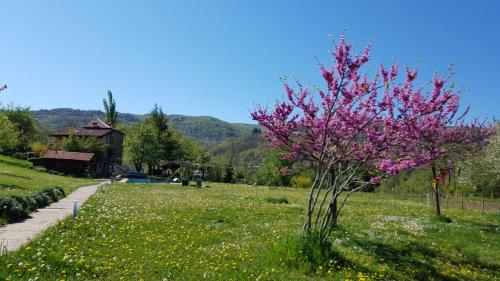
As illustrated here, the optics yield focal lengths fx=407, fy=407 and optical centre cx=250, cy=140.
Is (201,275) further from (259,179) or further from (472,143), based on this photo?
(259,179)

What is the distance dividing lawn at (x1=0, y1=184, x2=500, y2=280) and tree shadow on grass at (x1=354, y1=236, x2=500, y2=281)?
0.03 m

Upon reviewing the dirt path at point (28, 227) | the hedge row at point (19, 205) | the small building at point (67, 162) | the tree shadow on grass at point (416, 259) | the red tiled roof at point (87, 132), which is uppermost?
the red tiled roof at point (87, 132)

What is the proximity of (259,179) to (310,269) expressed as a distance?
2996 inches

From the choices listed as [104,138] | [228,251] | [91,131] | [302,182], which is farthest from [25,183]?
[91,131]

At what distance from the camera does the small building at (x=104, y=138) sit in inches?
3526

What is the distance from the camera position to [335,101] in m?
11.7

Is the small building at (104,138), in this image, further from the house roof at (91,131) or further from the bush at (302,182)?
the bush at (302,182)

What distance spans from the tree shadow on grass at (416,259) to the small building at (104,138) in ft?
262

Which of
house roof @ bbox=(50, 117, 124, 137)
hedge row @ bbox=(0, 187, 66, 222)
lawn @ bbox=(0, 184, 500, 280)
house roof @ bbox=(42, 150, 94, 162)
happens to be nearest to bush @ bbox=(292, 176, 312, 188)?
house roof @ bbox=(42, 150, 94, 162)

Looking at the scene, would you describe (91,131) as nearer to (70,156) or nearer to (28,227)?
(70,156)

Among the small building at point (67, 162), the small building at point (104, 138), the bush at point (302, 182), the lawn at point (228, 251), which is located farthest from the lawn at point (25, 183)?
the bush at point (302, 182)

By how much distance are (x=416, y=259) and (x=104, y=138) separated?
295ft

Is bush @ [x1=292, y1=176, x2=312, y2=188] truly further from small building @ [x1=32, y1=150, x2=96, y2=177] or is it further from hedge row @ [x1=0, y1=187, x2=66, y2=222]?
hedge row @ [x1=0, y1=187, x2=66, y2=222]

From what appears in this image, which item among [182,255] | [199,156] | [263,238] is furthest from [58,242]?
[199,156]
